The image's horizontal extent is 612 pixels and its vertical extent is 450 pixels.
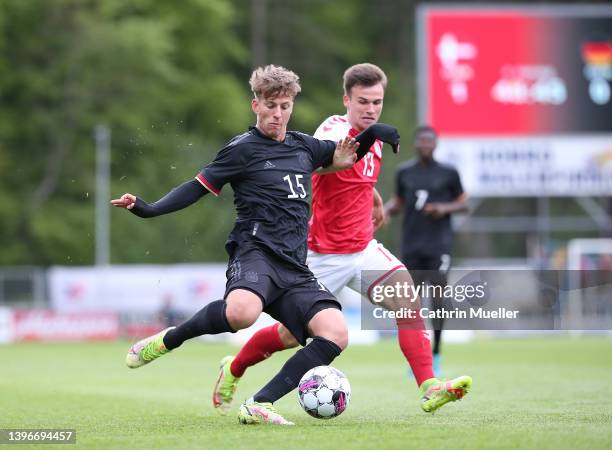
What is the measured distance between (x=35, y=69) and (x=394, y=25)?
1483 centimetres

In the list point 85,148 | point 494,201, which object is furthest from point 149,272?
point 494,201

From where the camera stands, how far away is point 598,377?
1244 cm

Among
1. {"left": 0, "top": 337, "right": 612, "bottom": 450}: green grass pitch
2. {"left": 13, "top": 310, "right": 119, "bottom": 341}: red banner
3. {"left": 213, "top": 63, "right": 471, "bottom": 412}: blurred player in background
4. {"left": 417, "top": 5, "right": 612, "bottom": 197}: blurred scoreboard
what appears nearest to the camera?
{"left": 0, "top": 337, "right": 612, "bottom": 450}: green grass pitch

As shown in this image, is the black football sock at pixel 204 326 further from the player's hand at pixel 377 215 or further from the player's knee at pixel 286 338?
the player's hand at pixel 377 215

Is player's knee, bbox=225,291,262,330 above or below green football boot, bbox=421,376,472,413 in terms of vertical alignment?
above

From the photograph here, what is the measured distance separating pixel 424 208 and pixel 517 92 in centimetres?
1267

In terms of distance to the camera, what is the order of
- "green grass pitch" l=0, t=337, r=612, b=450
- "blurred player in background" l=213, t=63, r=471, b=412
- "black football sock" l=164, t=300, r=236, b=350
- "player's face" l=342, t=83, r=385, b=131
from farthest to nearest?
"player's face" l=342, t=83, r=385, b=131, "blurred player in background" l=213, t=63, r=471, b=412, "black football sock" l=164, t=300, r=236, b=350, "green grass pitch" l=0, t=337, r=612, b=450

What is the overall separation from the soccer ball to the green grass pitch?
0.11 metres

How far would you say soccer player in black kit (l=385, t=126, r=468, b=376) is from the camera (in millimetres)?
12742

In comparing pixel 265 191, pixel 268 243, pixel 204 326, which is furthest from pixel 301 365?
pixel 265 191

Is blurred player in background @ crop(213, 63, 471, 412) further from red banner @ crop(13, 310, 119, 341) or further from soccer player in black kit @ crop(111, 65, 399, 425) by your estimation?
red banner @ crop(13, 310, 119, 341)

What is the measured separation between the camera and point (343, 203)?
8664mm

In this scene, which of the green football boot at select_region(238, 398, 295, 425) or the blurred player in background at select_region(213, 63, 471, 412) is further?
the blurred player in background at select_region(213, 63, 471, 412)

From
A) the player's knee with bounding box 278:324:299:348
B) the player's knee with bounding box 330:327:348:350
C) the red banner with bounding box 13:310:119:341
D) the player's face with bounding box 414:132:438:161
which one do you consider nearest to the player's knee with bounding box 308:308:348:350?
the player's knee with bounding box 330:327:348:350
